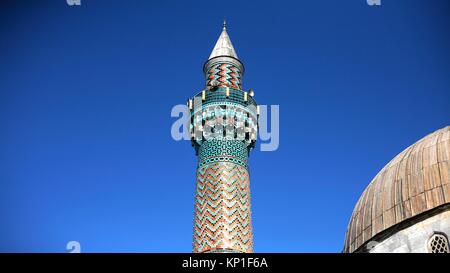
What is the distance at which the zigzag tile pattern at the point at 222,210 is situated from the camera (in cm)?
1330

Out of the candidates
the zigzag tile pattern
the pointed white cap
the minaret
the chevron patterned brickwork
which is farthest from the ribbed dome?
the pointed white cap

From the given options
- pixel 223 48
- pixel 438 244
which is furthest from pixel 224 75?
pixel 438 244

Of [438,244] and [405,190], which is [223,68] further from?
[438,244]

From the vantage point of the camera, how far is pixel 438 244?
33.3 feet

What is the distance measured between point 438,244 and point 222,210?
4.92 metres

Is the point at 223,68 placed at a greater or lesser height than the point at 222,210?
greater

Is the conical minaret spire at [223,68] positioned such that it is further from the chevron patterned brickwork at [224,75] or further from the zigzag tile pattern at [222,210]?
the zigzag tile pattern at [222,210]

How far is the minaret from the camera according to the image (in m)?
13.4

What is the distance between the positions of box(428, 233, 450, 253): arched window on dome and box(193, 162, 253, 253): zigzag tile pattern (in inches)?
167

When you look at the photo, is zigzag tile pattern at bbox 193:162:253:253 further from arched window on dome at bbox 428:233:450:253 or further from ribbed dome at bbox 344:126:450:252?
arched window on dome at bbox 428:233:450:253

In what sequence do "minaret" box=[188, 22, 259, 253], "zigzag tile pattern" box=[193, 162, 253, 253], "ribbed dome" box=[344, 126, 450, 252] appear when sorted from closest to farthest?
"ribbed dome" box=[344, 126, 450, 252]
"zigzag tile pattern" box=[193, 162, 253, 253]
"minaret" box=[188, 22, 259, 253]
